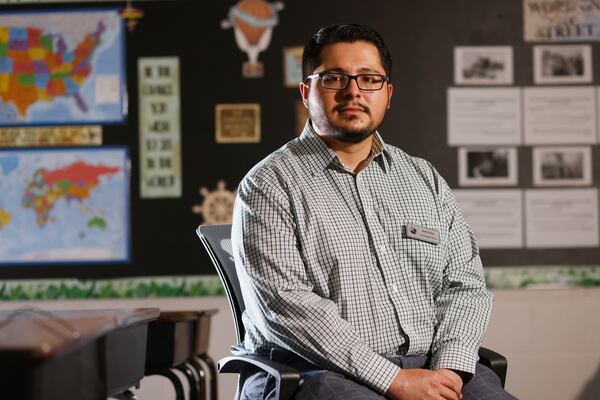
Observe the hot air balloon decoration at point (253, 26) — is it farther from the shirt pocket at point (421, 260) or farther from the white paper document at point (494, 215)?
the shirt pocket at point (421, 260)

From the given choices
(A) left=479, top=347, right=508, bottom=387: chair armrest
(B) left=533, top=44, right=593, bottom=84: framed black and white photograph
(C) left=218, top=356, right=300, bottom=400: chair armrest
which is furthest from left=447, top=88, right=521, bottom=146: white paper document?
(C) left=218, top=356, right=300, bottom=400: chair armrest

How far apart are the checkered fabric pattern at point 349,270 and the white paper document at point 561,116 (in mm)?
1691

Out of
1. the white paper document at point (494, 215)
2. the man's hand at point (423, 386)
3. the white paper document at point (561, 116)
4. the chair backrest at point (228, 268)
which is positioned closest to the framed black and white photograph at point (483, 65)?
the white paper document at point (561, 116)

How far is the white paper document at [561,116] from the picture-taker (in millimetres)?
3777

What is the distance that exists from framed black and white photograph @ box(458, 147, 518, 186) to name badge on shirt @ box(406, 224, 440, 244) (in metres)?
1.65

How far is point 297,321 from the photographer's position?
1.95m

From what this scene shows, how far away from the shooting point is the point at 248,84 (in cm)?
380

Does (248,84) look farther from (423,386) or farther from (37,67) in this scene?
(423,386)

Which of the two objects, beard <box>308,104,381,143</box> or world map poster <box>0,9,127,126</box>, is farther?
world map poster <box>0,9,127,126</box>

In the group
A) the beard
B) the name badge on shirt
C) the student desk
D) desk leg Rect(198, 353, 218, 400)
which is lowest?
desk leg Rect(198, 353, 218, 400)

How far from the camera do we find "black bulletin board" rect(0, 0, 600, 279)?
3.78m

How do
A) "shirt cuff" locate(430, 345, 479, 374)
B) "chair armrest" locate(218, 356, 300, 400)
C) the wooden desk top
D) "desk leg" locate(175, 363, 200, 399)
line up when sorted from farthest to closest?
"desk leg" locate(175, 363, 200, 399) < "shirt cuff" locate(430, 345, 479, 374) < "chair armrest" locate(218, 356, 300, 400) < the wooden desk top

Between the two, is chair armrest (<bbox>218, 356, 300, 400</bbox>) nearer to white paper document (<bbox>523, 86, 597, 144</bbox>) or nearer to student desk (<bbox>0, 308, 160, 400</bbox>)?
student desk (<bbox>0, 308, 160, 400</bbox>)

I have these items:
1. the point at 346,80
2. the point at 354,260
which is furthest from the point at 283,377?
the point at 346,80
